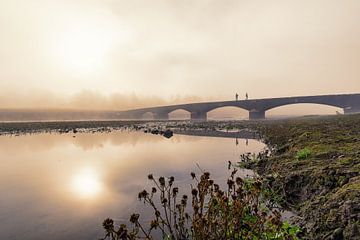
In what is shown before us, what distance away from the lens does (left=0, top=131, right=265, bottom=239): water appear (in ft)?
19.9

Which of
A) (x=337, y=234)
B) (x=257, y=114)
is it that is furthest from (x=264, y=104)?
(x=337, y=234)

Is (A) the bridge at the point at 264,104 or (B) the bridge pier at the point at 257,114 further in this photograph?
(B) the bridge pier at the point at 257,114

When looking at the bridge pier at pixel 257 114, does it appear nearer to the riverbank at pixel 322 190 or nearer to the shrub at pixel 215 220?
the riverbank at pixel 322 190

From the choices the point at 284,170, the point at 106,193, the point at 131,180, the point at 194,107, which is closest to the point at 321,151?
the point at 284,170

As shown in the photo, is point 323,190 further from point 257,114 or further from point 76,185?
point 257,114

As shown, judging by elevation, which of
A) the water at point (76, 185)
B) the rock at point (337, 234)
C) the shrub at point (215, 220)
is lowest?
the water at point (76, 185)

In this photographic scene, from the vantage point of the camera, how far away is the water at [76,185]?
605cm

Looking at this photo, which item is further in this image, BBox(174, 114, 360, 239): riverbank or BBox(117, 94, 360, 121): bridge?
BBox(117, 94, 360, 121): bridge

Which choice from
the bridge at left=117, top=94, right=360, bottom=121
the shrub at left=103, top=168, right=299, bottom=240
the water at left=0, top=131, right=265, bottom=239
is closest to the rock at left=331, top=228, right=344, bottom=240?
the shrub at left=103, top=168, right=299, bottom=240

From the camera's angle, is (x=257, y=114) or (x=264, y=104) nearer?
(x=264, y=104)

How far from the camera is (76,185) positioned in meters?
9.76

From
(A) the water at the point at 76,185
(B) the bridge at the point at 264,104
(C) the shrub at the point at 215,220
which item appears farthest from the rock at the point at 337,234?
(B) the bridge at the point at 264,104

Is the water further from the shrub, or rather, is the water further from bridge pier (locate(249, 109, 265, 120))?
bridge pier (locate(249, 109, 265, 120))

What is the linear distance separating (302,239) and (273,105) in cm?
11965
